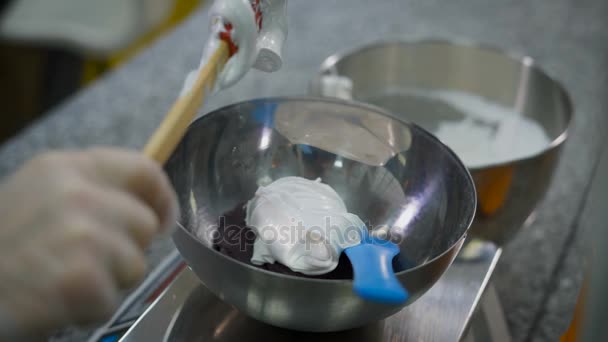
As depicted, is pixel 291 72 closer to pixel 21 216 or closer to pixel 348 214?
pixel 348 214

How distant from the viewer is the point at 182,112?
1.24ft

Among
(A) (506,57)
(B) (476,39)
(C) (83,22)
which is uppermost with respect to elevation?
(A) (506,57)

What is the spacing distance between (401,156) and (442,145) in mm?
43

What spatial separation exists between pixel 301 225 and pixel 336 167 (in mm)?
116

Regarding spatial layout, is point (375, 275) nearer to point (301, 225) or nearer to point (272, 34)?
point (301, 225)

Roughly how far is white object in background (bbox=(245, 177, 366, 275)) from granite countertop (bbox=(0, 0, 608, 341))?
200 mm

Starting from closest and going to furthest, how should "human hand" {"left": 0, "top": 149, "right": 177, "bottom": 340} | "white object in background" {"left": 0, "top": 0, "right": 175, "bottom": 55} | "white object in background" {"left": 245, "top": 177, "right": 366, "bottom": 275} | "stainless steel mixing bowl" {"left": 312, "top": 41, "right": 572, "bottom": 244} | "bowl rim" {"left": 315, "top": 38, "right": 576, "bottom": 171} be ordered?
"human hand" {"left": 0, "top": 149, "right": 177, "bottom": 340}
"white object in background" {"left": 245, "top": 177, "right": 366, "bottom": 275}
"bowl rim" {"left": 315, "top": 38, "right": 576, "bottom": 171}
"stainless steel mixing bowl" {"left": 312, "top": 41, "right": 572, "bottom": 244}
"white object in background" {"left": 0, "top": 0, "right": 175, "bottom": 55}

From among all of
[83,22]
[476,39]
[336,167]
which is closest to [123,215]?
[336,167]

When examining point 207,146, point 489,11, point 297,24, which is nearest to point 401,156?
point 207,146

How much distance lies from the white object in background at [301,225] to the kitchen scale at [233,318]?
2.6 inches

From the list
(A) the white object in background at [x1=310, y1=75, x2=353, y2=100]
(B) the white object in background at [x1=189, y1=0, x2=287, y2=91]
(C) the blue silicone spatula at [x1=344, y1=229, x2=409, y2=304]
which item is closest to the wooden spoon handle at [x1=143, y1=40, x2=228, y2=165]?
(B) the white object in background at [x1=189, y1=0, x2=287, y2=91]

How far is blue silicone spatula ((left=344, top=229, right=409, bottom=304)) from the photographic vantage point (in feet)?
1.15

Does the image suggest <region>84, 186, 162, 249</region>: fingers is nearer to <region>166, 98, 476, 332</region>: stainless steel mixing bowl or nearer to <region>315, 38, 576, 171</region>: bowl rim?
<region>166, 98, 476, 332</region>: stainless steel mixing bowl

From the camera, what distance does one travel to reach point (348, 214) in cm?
48
